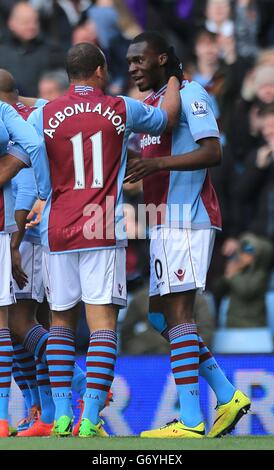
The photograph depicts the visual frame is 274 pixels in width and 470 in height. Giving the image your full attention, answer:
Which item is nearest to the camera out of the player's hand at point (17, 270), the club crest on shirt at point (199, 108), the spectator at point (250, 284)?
the club crest on shirt at point (199, 108)

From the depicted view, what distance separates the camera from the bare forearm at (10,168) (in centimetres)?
731

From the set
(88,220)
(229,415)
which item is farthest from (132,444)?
(88,220)

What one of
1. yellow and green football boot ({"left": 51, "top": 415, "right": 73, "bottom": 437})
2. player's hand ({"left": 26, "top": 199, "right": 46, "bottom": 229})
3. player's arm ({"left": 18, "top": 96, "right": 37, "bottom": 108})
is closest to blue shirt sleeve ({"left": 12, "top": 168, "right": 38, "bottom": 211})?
player's hand ({"left": 26, "top": 199, "right": 46, "bottom": 229})

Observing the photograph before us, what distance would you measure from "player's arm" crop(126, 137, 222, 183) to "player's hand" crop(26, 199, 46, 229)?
1.11 meters

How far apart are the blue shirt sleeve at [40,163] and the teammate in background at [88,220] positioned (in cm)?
1

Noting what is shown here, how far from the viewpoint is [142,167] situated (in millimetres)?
7039

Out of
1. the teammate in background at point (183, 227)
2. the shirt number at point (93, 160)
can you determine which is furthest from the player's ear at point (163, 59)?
the shirt number at point (93, 160)

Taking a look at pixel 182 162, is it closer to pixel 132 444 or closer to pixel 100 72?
pixel 100 72

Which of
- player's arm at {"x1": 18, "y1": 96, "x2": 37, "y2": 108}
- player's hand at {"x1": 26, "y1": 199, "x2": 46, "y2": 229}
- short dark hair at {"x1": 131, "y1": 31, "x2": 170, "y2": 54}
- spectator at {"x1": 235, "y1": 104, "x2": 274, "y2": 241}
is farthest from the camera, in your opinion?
spectator at {"x1": 235, "y1": 104, "x2": 274, "y2": 241}

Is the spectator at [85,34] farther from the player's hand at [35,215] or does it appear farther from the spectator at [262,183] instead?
the player's hand at [35,215]

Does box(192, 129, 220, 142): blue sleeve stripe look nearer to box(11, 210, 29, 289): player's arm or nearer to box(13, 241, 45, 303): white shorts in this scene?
box(11, 210, 29, 289): player's arm

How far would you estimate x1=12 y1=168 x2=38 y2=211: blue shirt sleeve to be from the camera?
25.5 feet
